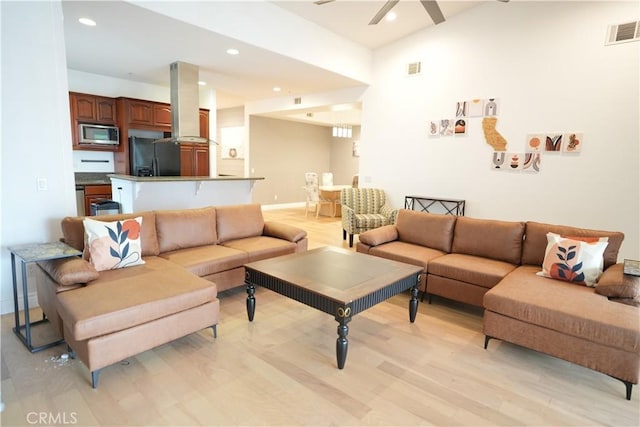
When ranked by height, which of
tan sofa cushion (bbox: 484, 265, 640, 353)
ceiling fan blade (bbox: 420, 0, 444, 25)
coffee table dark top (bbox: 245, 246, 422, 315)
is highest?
ceiling fan blade (bbox: 420, 0, 444, 25)

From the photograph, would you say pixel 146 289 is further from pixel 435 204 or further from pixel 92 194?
pixel 435 204

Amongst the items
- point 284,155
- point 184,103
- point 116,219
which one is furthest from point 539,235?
point 284,155

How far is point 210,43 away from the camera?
13.5ft

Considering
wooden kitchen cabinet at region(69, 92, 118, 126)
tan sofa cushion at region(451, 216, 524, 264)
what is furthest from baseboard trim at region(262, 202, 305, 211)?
tan sofa cushion at region(451, 216, 524, 264)

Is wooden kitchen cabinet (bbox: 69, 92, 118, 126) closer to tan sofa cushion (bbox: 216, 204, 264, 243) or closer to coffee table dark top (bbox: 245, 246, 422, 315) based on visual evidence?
tan sofa cushion (bbox: 216, 204, 264, 243)

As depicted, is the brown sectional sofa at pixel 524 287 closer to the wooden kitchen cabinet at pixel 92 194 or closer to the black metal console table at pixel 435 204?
the black metal console table at pixel 435 204

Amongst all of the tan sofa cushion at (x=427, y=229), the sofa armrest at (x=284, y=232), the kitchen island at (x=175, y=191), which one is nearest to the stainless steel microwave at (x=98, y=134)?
the kitchen island at (x=175, y=191)

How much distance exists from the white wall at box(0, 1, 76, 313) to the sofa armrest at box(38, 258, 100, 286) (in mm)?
776

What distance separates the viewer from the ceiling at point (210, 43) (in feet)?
11.7

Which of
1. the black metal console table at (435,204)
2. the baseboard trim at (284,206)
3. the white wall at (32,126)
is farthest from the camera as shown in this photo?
the baseboard trim at (284,206)

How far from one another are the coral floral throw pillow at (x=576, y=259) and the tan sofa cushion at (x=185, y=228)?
10.6 feet

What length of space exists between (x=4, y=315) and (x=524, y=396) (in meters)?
4.00

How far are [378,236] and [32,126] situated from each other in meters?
3.42

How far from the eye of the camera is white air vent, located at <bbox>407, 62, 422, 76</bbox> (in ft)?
18.7
